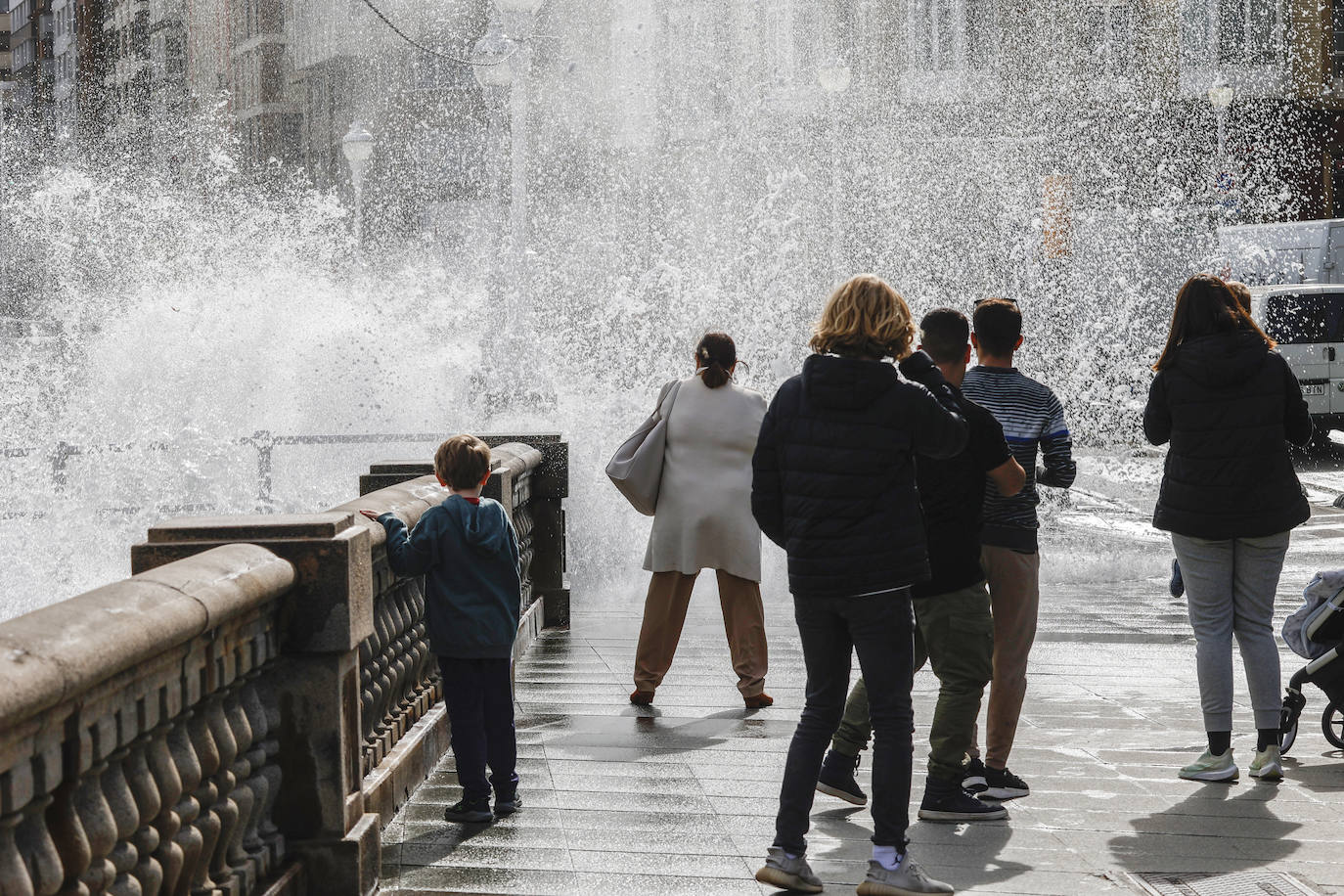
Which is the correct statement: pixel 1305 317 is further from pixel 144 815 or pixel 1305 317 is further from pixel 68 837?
pixel 68 837

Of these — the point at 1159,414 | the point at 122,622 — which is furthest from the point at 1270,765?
the point at 122,622

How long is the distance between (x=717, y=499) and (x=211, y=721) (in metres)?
3.79

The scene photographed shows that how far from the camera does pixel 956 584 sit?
5.09 meters

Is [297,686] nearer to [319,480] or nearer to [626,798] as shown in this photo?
[626,798]

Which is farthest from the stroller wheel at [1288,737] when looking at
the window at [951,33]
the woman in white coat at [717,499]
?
the window at [951,33]

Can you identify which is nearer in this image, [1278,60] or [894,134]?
[894,134]

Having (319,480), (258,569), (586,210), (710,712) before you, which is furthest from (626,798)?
(586,210)

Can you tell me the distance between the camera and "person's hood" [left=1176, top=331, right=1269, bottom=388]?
5.77 metres

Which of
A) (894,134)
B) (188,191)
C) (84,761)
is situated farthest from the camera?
(188,191)

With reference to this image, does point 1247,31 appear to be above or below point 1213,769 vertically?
above

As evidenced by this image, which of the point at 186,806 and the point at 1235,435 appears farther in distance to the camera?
the point at 1235,435

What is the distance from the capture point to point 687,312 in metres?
22.8

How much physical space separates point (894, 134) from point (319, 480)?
1862cm

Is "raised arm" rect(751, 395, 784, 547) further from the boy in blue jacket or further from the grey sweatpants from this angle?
the grey sweatpants
